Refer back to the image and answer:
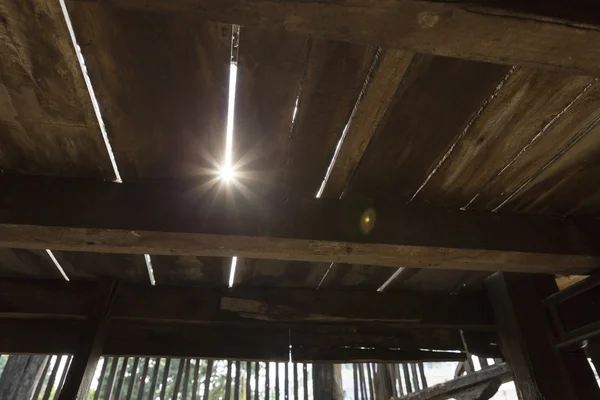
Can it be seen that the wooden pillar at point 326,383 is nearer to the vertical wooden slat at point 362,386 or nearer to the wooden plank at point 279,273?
the vertical wooden slat at point 362,386

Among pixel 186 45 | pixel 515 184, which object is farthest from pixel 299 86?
pixel 515 184

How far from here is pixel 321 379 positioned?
18.1ft

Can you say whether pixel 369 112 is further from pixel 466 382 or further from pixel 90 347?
pixel 466 382

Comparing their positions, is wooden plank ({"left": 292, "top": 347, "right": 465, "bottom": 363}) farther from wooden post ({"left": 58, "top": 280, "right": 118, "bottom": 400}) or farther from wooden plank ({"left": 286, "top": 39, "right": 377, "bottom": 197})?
wooden plank ({"left": 286, "top": 39, "right": 377, "bottom": 197})

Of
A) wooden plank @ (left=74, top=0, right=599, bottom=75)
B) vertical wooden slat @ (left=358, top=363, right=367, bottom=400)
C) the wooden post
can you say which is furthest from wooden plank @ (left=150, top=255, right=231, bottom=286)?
vertical wooden slat @ (left=358, top=363, right=367, bottom=400)

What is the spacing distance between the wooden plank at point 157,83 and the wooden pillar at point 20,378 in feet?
14.5

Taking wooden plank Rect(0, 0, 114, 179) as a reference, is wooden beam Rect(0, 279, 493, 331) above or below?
below

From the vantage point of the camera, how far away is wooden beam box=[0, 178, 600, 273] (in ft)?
5.60

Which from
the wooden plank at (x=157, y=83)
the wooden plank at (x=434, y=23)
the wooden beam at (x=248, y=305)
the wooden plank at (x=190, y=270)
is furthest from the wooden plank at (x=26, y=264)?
the wooden plank at (x=434, y=23)

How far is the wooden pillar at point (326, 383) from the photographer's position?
214 inches

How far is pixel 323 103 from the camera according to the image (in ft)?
4.79

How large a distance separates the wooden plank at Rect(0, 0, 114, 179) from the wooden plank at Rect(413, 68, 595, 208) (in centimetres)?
145

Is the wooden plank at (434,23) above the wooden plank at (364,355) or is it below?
above

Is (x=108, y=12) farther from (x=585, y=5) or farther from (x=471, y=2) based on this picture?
(x=585, y=5)
